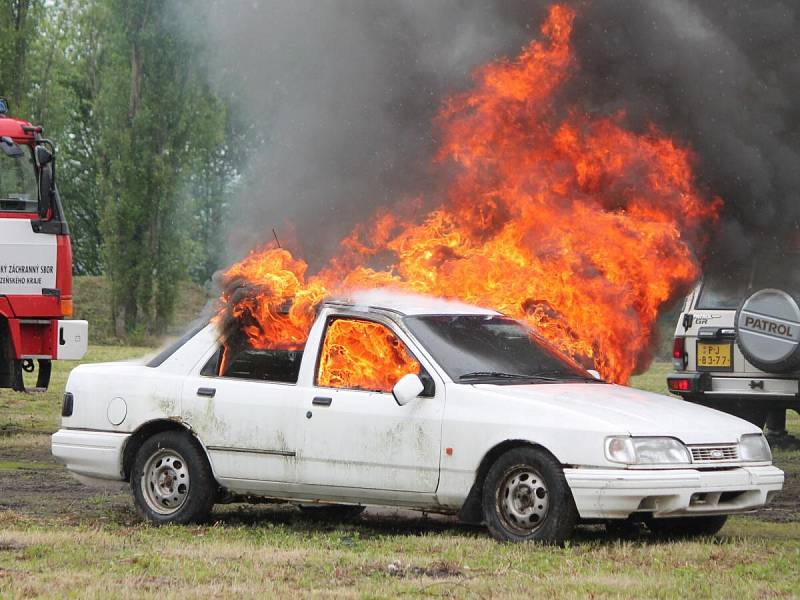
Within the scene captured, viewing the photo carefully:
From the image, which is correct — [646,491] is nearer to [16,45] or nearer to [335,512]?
[335,512]

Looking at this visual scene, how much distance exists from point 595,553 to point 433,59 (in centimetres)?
593

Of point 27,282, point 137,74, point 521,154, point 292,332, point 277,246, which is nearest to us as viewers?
point 292,332

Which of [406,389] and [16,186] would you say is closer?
[406,389]

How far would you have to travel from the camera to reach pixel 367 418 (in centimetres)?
889

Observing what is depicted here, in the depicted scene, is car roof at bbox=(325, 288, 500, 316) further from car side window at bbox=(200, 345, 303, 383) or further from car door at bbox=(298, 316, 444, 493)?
car side window at bbox=(200, 345, 303, 383)

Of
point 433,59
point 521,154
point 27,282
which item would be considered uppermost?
point 433,59

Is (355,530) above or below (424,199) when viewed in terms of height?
below

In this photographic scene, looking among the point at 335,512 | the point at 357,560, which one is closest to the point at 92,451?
the point at 335,512

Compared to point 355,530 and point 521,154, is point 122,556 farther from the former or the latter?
point 521,154

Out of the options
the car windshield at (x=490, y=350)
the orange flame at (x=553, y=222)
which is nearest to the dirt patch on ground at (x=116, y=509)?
the car windshield at (x=490, y=350)

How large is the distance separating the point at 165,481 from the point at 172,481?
0.06 m

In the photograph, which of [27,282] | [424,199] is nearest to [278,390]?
[424,199]

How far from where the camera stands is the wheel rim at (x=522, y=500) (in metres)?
8.32

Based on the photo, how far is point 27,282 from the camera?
14.6m
